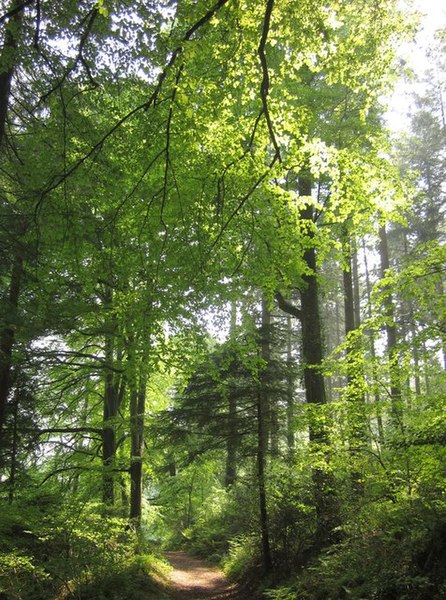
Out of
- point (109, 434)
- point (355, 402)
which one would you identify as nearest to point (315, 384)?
point (355, 402)

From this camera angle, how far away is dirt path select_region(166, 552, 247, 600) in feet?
32.9

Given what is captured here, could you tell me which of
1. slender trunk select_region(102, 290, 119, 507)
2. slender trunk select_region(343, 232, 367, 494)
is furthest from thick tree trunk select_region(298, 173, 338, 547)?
slender trunk select_region(102, 290, 119, 507)

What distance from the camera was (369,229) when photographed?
397 inches

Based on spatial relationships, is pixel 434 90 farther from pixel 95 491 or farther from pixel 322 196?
pixel 95 491

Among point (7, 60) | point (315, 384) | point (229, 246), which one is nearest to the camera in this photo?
point (7, 60)

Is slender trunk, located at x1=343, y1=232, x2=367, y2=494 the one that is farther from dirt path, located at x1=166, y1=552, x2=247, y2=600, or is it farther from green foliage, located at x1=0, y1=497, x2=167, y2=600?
green foliage, located at x1=0, y1=497, x2=167, y2=600

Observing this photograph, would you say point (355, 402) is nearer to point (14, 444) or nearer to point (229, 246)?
point (229, 246)

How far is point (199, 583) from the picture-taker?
464 inches

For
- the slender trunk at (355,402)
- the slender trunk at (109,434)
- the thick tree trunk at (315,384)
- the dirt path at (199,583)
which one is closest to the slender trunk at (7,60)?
the thick tree trunk at (315,384)

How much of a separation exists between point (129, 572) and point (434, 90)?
26.0 meters

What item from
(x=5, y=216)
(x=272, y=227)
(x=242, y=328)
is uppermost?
(x=5, y=216)

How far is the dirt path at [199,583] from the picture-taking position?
10.0m

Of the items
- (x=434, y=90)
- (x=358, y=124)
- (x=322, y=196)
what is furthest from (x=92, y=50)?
(x=434, y=90)

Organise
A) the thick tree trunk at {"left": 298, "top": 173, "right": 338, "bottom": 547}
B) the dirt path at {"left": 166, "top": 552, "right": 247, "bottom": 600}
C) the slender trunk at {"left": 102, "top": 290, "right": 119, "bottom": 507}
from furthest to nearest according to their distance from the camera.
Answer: the slender trunk at {"left": 102, "top": 290, "right": 119, "bottom": 507} < the dirt path at {"left": 166, "top": 552, "right": 247, "bottom": 600} < the thick tree trunk at {"left": 298, "top": 173, "right": 338, "bottom": 547}
